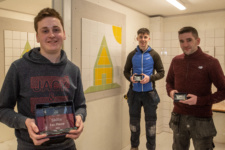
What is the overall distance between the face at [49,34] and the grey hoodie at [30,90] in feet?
0.24

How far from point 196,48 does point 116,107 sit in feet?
5.32

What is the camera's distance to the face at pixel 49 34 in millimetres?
1323

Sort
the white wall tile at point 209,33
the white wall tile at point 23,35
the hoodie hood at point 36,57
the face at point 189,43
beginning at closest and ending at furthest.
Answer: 1. the hoodie hood at point 36,57
2. the face at point 189,43
3. the white wall tile at point 23,35
4. the white wall tile at point 209,33

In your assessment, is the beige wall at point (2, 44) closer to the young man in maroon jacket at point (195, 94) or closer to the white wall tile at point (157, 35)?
the young man in maroon jacket at point (195, 94)

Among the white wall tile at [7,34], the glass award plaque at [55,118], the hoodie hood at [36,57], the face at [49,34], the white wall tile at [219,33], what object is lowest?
the glass award plaque at [55,118]

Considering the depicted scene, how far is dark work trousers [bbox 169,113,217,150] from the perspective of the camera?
79.6 inches

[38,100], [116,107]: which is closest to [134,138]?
[116,107]

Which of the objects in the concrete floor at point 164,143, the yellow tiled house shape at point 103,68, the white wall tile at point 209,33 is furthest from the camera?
the white wall tile at point 209,33

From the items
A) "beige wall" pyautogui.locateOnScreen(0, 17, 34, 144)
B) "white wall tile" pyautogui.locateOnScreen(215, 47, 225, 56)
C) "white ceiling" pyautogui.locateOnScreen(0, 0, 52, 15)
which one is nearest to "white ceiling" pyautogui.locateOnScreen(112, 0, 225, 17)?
"white wall tile" pyautogui.locateOnScreen(215, 47, 225, 56)

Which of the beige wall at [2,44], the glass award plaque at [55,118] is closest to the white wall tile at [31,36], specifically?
the beige wall at [2,44]

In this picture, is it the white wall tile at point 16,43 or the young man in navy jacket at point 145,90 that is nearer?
the young man in navy jacket at point 145,90

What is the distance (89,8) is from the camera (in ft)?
8.73

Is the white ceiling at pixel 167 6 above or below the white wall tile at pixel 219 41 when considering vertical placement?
above

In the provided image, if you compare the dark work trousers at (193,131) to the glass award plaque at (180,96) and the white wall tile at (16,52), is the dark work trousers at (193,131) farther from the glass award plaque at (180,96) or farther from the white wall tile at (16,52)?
the white wall tile at (16,52)
